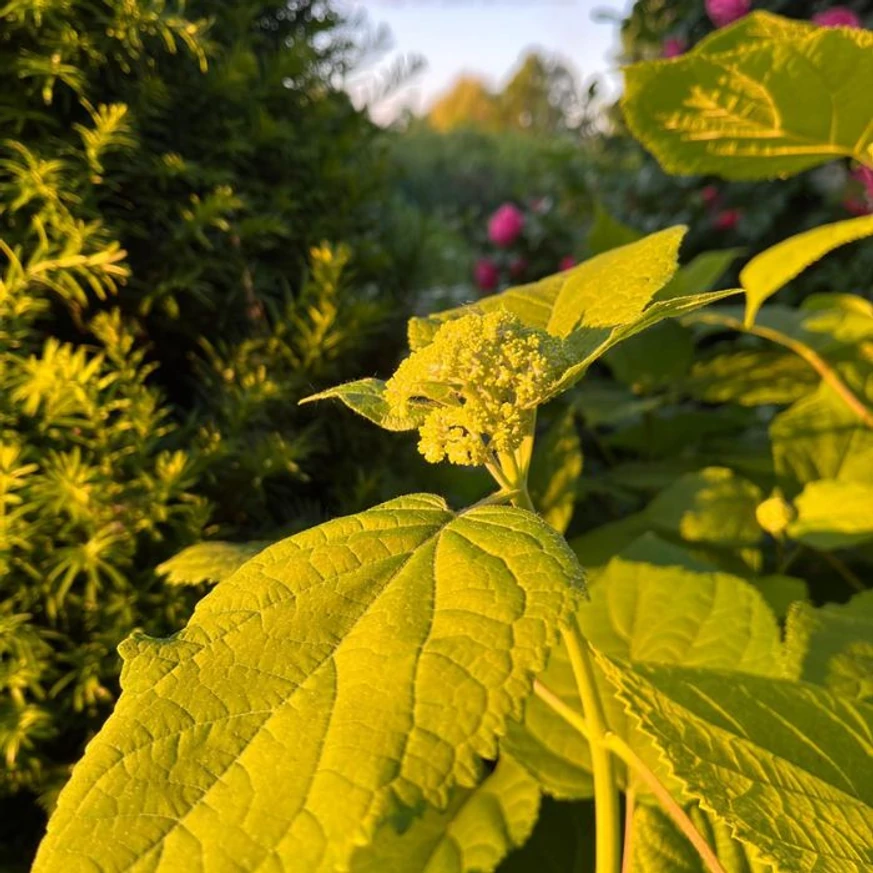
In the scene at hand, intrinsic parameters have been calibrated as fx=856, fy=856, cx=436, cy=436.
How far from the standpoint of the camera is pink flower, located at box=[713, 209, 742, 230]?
3.04 meters

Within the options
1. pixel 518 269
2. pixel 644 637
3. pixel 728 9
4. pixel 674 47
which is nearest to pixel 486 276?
pixel 518 269

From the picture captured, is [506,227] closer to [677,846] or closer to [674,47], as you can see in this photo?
[674,47]

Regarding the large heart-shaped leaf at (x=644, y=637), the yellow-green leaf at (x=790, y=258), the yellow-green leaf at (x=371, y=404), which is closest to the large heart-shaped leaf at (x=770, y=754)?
the large heart-shaped leaf at (x=644, y=637)

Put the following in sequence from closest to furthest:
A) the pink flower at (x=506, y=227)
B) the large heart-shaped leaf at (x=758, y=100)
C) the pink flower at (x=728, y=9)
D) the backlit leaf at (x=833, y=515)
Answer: the large heart-shaped leaf at (x=758, y=100) → the backlit leaf at (x=833, y=515) → the pink flower at (x=728, y=9) → the pink flower at (x=506, y=227)

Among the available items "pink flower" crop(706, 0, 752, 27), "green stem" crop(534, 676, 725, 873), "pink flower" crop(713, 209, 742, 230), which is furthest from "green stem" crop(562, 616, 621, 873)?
"pink flower" crop(713, 209, 742, 230)

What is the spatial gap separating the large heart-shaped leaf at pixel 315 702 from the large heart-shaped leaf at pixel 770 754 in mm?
228

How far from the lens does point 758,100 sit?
120cm

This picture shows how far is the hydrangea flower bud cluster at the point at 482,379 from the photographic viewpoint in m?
0.72

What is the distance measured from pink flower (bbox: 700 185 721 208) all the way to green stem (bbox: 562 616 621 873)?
106 inches

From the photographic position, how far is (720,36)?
1.21 metres

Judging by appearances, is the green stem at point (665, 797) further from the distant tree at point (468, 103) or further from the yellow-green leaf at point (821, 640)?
the distant tree at point (468, 103)

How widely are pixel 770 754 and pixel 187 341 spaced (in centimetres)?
102


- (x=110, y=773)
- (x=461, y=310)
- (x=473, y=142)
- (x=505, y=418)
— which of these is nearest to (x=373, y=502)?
(x=461, y=310)

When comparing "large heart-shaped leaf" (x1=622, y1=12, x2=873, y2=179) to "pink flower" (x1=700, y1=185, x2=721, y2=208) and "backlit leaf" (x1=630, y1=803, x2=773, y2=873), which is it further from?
"pink flower" (x1=700, y1=185, x2=721, y2=208)
